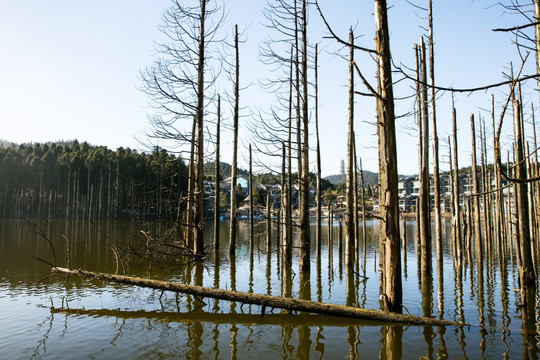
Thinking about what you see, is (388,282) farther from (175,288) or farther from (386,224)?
(175,288)

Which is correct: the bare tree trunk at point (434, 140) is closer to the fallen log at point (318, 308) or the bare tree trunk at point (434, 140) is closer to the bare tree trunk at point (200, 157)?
the fallen log at point (318, 308)

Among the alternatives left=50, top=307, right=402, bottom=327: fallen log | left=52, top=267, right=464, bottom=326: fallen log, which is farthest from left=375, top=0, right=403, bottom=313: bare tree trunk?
left=50, top=307, right=402, bottom=327: fallen log

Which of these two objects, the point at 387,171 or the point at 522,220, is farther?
the point at 522,220

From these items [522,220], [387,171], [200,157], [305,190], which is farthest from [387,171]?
[200,157]

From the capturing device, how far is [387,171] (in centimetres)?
558

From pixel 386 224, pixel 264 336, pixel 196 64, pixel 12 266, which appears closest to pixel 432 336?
pixel 386 224

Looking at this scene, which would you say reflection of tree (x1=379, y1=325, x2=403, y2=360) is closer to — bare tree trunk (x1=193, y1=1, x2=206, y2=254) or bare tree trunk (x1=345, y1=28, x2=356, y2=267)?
bare tree trunk (x1=345, y1=28, x2=356, y2=267)

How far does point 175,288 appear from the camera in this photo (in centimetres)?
660

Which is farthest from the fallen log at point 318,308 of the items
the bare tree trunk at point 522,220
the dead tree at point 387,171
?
the bare tree trunk at point 522,220

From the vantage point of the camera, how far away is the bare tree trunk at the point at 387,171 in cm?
555

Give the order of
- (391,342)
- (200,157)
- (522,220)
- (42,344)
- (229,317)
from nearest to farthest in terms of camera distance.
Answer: (42,344), (391,342), (229,317), (522,220), (200,157)

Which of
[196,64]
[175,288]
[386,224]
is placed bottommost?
[175,288]

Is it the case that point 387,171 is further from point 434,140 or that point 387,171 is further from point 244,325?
point 434,140

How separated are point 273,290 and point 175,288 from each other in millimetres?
3493
